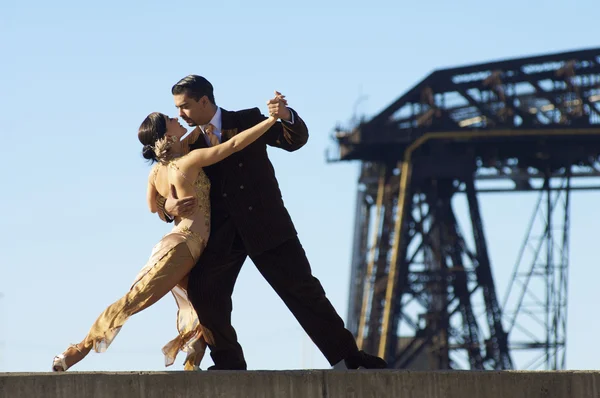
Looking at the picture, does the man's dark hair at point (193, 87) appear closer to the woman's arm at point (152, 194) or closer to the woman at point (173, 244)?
the woman at point (173, 244)

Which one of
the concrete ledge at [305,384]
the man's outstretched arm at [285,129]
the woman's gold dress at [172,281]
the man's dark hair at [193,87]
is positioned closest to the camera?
the concrete ledge at [305,384]

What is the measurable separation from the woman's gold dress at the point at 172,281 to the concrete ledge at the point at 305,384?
2.84 feet

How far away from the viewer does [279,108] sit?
37.8 ft

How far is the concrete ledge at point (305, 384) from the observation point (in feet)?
34.2

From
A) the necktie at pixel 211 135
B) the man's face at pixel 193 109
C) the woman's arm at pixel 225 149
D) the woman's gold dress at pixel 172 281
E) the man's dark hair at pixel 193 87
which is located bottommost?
the woman's gold dress at pixel 172 281

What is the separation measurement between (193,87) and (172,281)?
1.36 m

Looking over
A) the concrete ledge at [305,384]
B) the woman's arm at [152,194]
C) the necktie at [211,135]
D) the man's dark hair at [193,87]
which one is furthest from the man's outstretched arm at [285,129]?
the concrete ledge at [305,384]

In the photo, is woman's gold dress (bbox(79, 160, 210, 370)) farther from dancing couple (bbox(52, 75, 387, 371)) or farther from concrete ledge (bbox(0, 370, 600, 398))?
concrete ledge (bbox(0, 370, 600, 398))

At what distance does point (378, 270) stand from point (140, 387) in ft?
139

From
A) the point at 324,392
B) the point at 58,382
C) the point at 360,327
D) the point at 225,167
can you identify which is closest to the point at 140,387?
the point at 58,382

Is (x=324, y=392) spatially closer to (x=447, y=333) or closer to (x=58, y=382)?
(x=58, y=382)

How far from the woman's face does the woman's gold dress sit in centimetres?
22

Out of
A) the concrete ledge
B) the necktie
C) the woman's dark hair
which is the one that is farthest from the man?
the concrete ledge

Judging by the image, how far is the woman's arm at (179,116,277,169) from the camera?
11445mm
